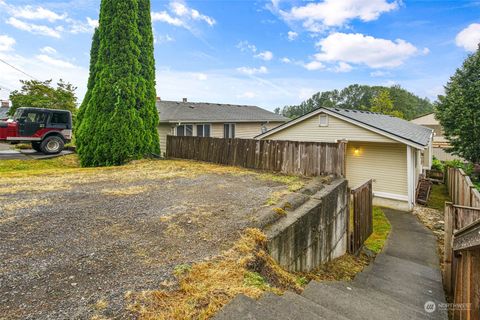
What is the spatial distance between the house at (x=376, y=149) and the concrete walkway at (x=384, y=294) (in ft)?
5.18

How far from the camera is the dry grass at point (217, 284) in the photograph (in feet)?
6.64

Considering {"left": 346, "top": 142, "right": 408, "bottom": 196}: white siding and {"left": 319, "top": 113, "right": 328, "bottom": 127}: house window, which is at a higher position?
{"left": 319, "top": 113, "right": 328, "bottom": 127}: house window

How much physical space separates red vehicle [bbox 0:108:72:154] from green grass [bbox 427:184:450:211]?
1881cm

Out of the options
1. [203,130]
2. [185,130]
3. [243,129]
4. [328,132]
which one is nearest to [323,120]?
[328,132]

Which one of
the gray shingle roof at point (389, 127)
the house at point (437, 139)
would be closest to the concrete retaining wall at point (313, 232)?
the gray shingle roof at point (389, 127)

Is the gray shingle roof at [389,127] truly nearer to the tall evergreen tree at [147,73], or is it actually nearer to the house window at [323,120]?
the house window at [323,120]

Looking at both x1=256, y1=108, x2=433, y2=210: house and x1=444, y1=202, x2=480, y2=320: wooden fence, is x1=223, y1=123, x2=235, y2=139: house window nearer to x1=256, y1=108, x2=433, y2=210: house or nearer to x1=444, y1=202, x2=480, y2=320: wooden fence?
x1=256, y1=108, x2=433, y2=210: house

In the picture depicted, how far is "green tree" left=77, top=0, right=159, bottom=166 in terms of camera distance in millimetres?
10641

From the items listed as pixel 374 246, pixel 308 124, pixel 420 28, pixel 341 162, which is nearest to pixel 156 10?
pixel 308 124

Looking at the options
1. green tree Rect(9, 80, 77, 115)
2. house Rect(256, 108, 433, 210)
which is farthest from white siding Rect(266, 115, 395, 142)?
green tree Rect(9, 80, 77, 115)

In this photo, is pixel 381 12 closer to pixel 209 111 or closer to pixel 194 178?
pixel 209 111

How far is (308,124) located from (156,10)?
30.8ft

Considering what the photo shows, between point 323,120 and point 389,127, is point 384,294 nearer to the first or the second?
point 323,120

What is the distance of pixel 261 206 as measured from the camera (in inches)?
188
